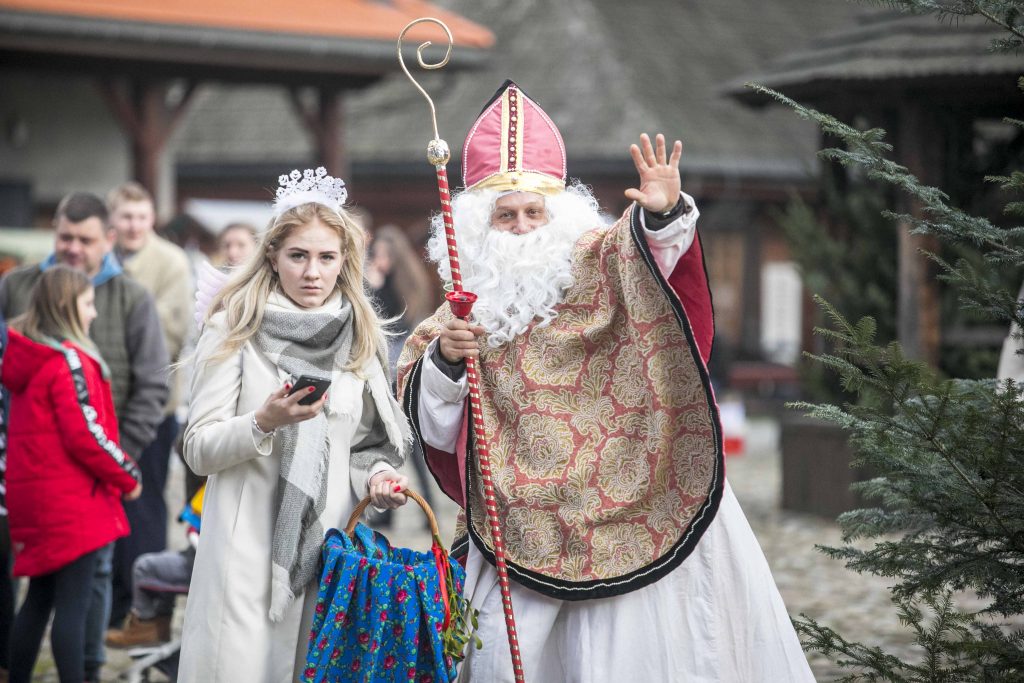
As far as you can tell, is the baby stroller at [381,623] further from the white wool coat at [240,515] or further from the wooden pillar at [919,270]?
the wooden pillar at [919,270]

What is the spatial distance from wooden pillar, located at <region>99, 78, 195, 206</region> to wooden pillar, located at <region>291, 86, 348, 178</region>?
1.14m

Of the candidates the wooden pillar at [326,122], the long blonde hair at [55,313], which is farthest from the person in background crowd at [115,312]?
the wooden pillar at [326,122]

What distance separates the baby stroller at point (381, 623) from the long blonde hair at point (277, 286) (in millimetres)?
533

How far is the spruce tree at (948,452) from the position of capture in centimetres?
334

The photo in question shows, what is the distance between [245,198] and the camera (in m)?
20.7

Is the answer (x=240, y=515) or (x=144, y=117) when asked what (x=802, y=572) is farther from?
(x=144, y=117)

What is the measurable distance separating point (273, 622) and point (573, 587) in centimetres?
79

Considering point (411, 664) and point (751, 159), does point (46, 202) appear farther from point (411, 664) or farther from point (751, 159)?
point (411, 664)

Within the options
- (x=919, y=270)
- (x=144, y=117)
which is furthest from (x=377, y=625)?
(x=144, y=117)

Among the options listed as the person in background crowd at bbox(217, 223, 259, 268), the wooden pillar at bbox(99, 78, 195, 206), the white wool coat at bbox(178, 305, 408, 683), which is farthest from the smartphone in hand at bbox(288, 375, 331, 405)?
the wooden pillar at bbox(99, 78, 195, 206)

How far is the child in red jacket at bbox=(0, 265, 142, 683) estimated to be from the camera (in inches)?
180

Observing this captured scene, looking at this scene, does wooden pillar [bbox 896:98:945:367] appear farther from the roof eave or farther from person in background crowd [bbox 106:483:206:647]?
person in background crowd [bbox 106:483:206:647]

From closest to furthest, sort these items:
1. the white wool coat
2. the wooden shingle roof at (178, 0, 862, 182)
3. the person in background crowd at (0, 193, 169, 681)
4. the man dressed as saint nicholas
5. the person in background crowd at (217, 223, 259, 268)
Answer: the white wool coat → the man dressed as saint nicholas → the person in background crowd at (0, 193, 169, 681) → the person in background crowd at (217, 223, 259, 268) → the wooden shingle roof at (178, 0, 862, 182)

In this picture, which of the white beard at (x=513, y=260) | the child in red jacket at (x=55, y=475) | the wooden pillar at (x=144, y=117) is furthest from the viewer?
the wooden pillar at (x=144, y=117)
